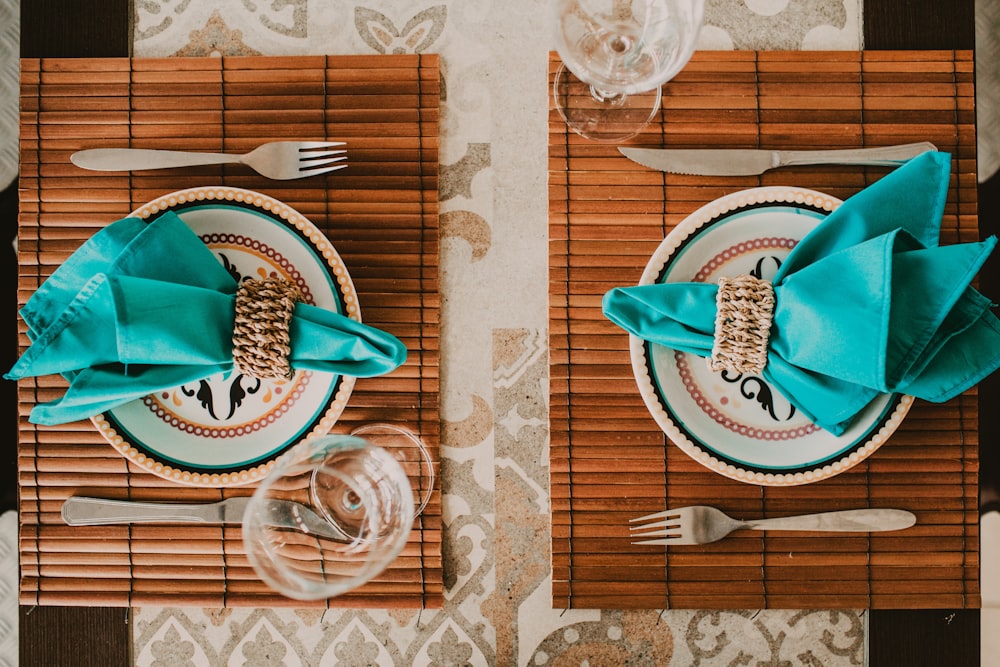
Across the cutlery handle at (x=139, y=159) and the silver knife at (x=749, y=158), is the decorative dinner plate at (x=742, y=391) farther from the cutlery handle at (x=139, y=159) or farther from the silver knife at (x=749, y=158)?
the cutlery handle at (x=139, y=159)

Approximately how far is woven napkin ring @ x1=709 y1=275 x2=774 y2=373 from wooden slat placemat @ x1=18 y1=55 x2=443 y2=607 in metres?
0.28

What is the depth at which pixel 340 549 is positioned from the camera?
634 millimetres

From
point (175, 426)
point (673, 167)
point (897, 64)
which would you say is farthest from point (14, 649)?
point (897, 64)

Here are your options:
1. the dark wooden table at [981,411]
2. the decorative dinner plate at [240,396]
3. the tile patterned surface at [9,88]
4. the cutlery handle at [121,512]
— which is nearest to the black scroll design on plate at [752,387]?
the dark wooden table at [981,411]

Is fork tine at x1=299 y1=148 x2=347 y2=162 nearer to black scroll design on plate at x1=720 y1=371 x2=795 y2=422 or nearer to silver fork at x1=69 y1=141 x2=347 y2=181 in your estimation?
silver fork at x1=69 y1=141 x2=347 y2=181

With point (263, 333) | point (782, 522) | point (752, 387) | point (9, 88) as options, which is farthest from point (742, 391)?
point (9, 88)

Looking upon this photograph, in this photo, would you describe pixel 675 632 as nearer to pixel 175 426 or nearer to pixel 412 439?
pixel 412 439

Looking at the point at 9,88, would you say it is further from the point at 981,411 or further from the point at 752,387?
the point at 981,411

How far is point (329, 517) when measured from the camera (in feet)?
2.07

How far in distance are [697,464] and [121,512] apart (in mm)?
593

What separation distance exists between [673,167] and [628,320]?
0.18m

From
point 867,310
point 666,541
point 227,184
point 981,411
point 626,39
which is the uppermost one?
point 626,39

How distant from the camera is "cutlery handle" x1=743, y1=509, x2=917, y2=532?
26.0 inches

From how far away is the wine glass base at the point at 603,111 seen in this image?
0.67 m
